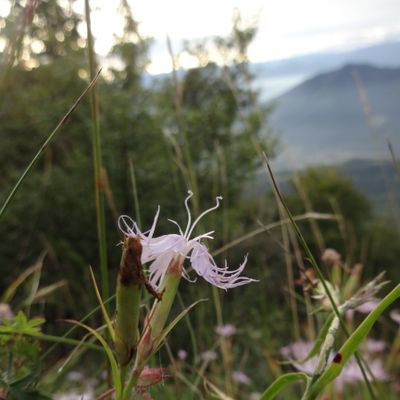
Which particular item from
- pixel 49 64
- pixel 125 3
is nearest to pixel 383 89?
pixel 49 64

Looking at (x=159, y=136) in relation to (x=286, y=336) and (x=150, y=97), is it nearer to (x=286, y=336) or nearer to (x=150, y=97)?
(x=150, y=97)

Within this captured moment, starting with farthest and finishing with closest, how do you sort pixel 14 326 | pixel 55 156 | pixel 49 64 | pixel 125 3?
pixel 49 64 → pixel 55 156 → pixel 125 3 → pixel 14 326

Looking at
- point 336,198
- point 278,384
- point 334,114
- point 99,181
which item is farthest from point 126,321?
point 334,114

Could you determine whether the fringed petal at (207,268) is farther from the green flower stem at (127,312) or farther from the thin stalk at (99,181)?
the thin stalk at (99,181)

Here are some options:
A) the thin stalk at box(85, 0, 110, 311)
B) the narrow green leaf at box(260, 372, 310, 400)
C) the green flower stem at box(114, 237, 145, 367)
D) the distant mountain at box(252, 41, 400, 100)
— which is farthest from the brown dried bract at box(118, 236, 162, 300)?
the distant mountain at box(252, 41, 400, 100)

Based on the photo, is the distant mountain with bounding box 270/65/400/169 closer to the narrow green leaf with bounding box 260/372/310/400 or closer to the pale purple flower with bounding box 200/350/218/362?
the pale purple flower with bounding box 200/350/218/362

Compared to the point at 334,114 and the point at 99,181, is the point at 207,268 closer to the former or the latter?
the point at 99,181

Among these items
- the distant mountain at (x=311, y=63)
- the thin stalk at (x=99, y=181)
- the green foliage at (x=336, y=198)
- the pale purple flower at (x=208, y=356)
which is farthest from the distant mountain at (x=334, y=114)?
the thin stalk at (x=99, y=181)
